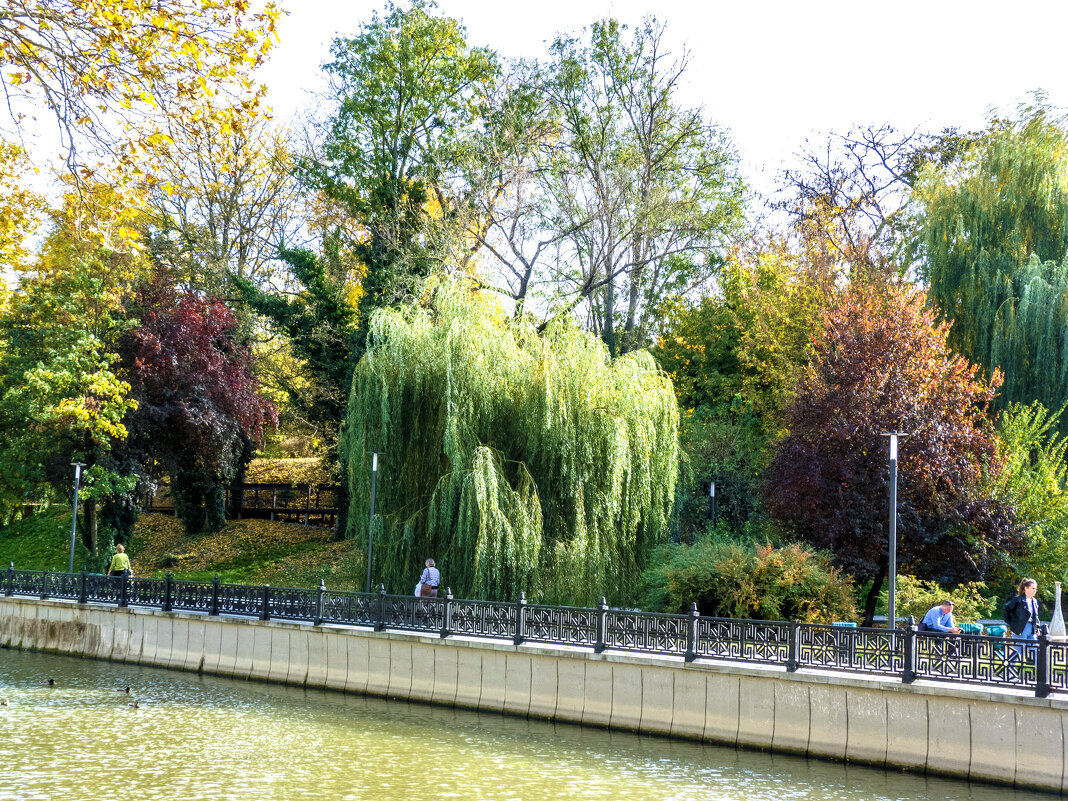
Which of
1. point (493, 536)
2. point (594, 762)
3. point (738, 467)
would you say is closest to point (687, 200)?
point (738, 467)

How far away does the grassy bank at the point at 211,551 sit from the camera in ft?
112

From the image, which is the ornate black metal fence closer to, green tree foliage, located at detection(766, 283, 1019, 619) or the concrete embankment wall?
the concrete embankment wall

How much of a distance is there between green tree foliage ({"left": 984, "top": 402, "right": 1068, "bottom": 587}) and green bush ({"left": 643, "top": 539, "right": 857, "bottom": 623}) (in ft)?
15.8

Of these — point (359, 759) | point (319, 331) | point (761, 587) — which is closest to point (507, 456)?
point (761, 587)

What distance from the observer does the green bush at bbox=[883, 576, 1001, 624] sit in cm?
2097

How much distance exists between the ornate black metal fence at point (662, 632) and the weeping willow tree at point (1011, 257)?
1083cm

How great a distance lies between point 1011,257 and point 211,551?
27.5m

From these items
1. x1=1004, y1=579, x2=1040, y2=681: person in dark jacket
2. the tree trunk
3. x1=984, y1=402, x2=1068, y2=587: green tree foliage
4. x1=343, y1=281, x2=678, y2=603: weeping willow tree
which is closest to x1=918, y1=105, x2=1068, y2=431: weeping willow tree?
x1=984, y1=402, x2=1068, y2=587: green tree foliage

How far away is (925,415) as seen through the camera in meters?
22.6

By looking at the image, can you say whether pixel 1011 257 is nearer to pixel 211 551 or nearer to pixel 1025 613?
pixel 1025 613

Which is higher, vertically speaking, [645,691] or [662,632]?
[662,632]

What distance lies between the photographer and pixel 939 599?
69.1 ft

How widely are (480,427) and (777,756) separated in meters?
9.78

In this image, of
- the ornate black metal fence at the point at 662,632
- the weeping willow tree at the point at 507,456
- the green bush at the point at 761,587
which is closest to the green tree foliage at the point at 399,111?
the weeping willow tree at the point at 507,456
